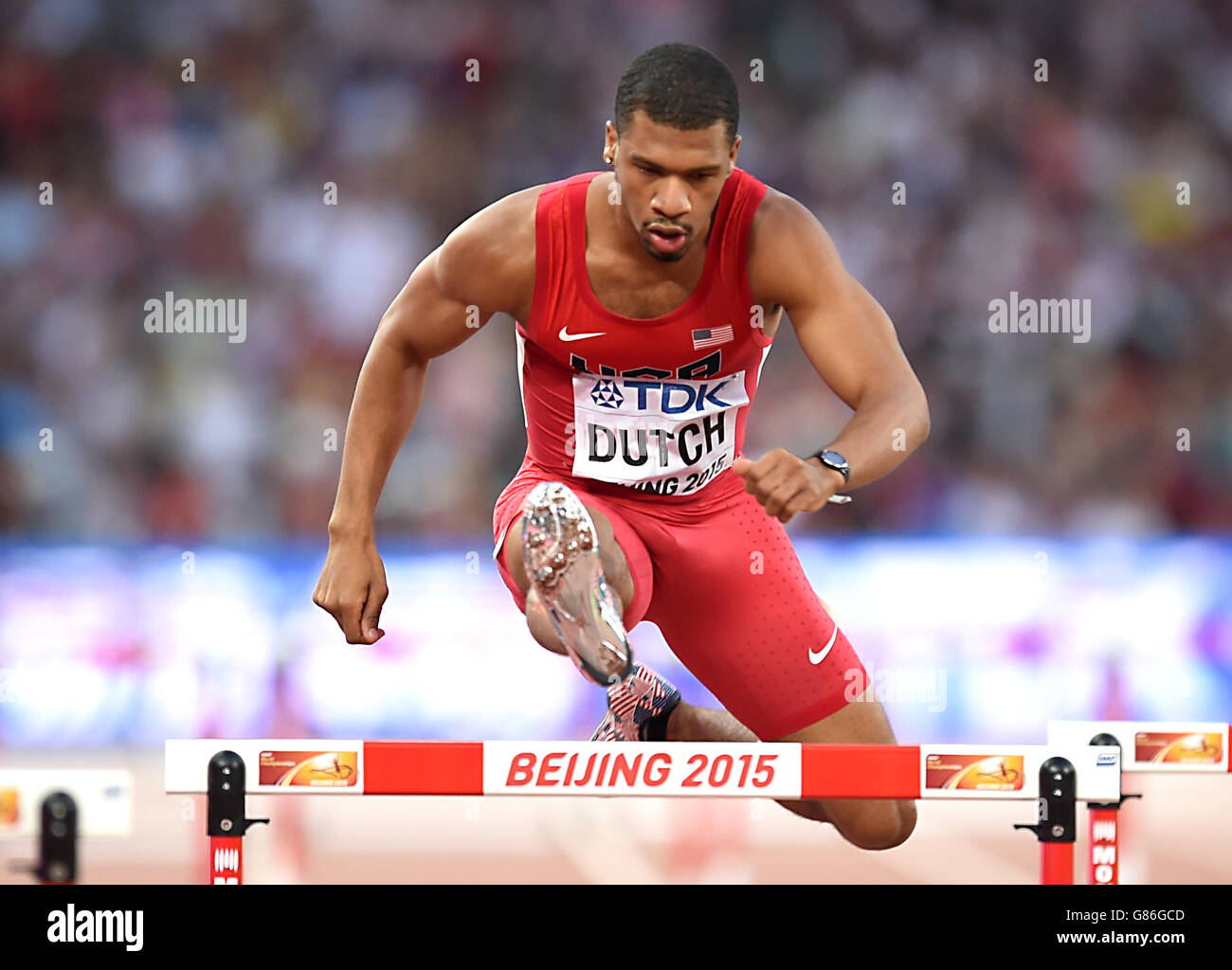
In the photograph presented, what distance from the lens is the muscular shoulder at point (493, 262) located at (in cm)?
391

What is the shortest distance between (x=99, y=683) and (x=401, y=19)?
4.48m

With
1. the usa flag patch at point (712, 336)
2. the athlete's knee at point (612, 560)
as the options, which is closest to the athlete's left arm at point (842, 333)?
the usa flag patch at point (712, 336)

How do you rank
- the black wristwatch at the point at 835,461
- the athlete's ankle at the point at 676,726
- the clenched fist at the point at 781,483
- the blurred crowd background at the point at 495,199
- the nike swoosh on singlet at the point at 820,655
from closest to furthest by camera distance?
the clenched fist at the point at 781,483 → the black wristwatch at the point at 835,461 → the nike swoosh on singlet at the point at 820,655 → the athlete's ankle at the point at 676,726 → the blurred crowd background at the point at 495,199

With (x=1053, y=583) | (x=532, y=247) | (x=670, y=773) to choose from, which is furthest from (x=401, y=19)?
(x=670, y=773)

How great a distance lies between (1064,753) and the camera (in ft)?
12.4

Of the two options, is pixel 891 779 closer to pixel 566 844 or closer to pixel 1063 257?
pixel 566 844

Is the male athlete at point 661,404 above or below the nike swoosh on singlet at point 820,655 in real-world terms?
above

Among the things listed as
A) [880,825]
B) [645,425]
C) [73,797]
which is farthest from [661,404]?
[73,797]

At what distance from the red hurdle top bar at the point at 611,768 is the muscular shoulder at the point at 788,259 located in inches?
44.6

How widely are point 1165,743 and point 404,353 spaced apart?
2.25 m

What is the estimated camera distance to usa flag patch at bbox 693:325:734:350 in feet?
12.9

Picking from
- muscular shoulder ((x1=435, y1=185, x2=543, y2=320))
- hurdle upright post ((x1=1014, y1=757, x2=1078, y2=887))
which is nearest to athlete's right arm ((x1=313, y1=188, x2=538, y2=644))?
muscular shoulder ((x1=435, y1=185, x2=543, y2=320))
